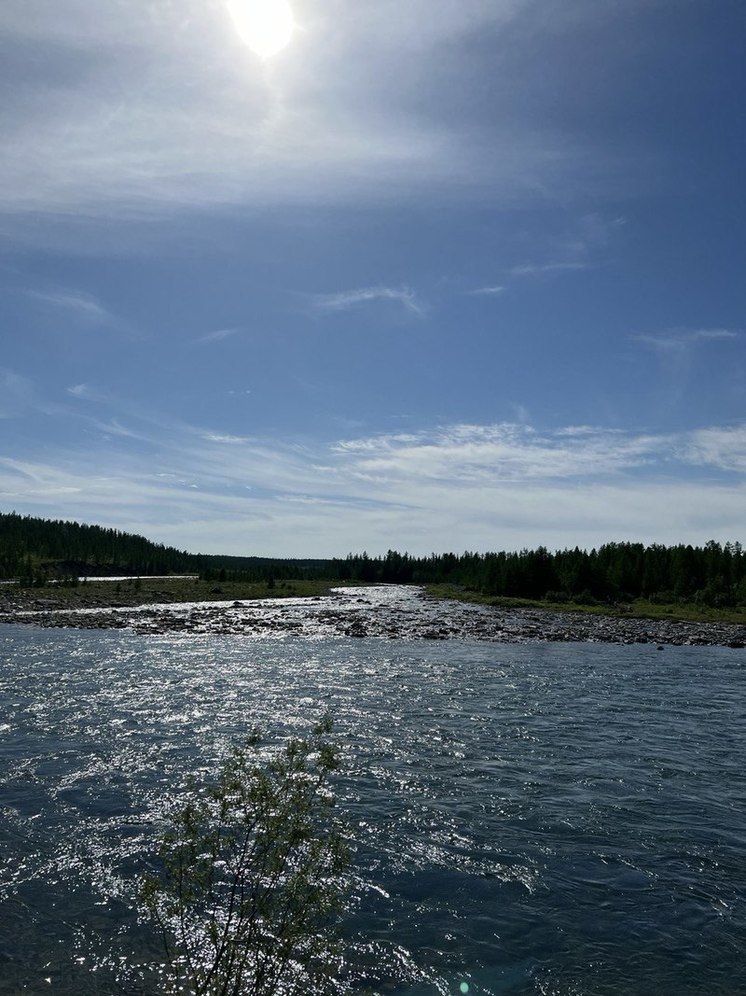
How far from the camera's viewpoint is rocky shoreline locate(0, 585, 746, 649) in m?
54.8

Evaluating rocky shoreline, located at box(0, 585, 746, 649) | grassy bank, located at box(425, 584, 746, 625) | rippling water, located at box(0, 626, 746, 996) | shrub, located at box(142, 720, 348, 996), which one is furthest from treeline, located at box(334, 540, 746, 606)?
shrub, located at box(142, 720, 348, 996)

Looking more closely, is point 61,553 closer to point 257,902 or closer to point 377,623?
point 377,623

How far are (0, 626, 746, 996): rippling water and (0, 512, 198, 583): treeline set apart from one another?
124 m

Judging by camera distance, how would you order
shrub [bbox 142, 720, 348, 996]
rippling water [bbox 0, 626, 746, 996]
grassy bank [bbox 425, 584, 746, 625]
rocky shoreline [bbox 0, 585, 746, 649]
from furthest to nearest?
grassy bank [bbox 425, 584, 746, 625], rocky shoreline [bbox 0, 585, 746, 649], rippling water [bbox 0, 626, 746, 996], shrub [bbox 142, 720, 348, 996]

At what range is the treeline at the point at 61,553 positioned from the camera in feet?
484

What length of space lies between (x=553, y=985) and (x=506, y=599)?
9092 centimetres

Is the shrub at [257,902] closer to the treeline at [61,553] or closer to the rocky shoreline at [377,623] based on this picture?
the rocky shoreline at [377,623]

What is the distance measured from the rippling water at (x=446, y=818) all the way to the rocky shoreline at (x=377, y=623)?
2071 centimetres

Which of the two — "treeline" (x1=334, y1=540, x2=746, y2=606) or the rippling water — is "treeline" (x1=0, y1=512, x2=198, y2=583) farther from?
the rippling water

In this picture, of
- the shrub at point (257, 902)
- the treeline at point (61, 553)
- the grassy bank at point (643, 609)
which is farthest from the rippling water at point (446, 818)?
the treeline at point (61, 553)

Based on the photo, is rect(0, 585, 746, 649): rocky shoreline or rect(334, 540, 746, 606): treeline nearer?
rect(0, 585, 746, 649): rocky shoreline

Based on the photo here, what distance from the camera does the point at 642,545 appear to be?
12850 cm

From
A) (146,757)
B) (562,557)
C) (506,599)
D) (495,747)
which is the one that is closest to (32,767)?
(146,757)

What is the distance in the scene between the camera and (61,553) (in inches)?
6629
